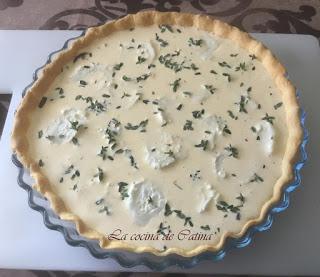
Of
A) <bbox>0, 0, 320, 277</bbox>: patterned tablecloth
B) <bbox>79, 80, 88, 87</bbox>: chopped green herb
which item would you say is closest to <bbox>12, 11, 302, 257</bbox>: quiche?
<bbox>79, 80, 88, 87</bbox>: chopped green herb

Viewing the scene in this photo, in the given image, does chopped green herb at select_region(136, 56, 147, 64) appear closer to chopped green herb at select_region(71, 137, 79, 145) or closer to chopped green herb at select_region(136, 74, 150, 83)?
chopped green herb at select_region(136, 74, 150, 83)

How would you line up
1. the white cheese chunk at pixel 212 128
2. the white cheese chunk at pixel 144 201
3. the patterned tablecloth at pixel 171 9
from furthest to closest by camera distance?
the patterned tablecloth at pixel 171 9 < the white cheese chunk at pixel 212 128 < the white cheese chunk at pixel 144 201

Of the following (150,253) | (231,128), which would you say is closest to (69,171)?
(150,253)

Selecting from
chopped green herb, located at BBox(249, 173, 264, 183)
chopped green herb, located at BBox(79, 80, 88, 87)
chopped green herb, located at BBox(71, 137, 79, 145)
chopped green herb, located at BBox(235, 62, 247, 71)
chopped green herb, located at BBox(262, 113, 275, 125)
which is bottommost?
chopped green herb, located at BBox(71, 137, 79, 145)

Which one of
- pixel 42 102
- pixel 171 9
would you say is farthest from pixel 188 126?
pixel 171 9

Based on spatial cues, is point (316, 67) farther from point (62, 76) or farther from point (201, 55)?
point (62, 76)

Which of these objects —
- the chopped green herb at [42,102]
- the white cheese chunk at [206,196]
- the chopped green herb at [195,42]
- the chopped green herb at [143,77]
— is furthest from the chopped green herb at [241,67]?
the chopped green herb at [42,102]

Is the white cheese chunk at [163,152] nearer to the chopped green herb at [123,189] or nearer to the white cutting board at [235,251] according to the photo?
the chopped green herb at [123,189]
